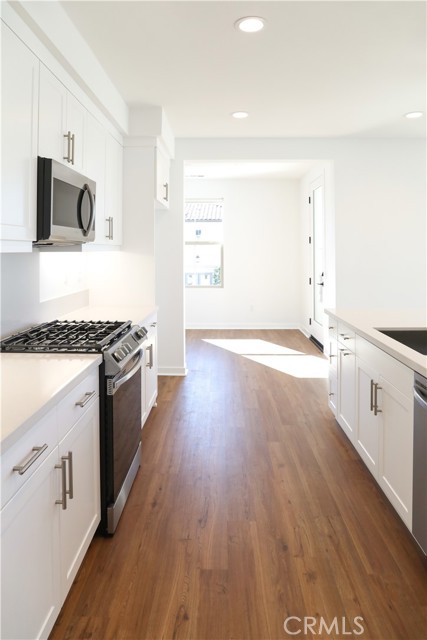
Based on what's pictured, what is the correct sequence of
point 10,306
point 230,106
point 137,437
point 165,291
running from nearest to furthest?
1. point 10,306
2. point 137,437
3. point 230,106
4. point 165,291

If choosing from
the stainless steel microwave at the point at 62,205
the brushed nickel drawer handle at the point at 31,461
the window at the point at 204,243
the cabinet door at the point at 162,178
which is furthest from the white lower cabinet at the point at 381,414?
the window at the point at 204,243

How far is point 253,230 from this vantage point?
8.76m

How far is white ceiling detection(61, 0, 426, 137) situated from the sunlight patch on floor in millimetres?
2677

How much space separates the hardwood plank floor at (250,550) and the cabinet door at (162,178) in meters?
2.13

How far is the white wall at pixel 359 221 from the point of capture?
5.33 m

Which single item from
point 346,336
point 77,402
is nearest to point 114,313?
point 346,336

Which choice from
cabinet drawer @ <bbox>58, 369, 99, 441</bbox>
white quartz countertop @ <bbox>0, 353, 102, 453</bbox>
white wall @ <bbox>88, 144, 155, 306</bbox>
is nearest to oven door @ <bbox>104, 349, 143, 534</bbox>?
cabinet drawer @ <bbox>58, 369, 99, 441</bbox>

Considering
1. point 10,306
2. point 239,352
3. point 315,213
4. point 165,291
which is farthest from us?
point 315,213

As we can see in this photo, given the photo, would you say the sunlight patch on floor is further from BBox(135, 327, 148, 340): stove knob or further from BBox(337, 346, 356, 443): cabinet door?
BBox(135, 327, 148, 340): stove knob

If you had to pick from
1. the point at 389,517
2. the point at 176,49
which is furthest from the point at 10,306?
the point at 389,517

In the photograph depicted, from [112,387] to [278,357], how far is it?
438 cm

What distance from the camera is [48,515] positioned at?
1556 mm

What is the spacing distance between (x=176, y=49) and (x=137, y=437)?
2462 mm

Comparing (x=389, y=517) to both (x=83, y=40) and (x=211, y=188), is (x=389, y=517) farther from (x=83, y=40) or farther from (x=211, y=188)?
(x=211, y=188)
